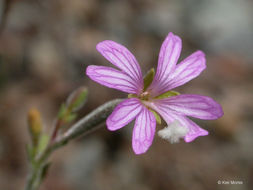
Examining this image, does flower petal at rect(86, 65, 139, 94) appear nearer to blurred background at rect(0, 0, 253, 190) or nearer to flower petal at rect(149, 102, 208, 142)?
flower petal at rect(149, 102, 208, 142)

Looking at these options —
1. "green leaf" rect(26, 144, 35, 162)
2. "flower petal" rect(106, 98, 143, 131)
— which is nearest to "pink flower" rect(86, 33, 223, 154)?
"flower petal" rect(106, 98, 143, 131)

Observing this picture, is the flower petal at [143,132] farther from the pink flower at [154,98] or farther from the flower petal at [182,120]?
the flower petal at [182,120]

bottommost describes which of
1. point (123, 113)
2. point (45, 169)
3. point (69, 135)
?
point (45, 169)

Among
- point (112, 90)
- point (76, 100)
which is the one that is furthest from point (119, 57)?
point (112, 90)

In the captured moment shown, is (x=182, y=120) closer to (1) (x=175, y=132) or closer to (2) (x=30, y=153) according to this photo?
(1) (x=175, y=132)

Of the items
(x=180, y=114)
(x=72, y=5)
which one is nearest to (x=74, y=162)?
(x=180, y=114)

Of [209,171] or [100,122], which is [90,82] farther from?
[100,122]
